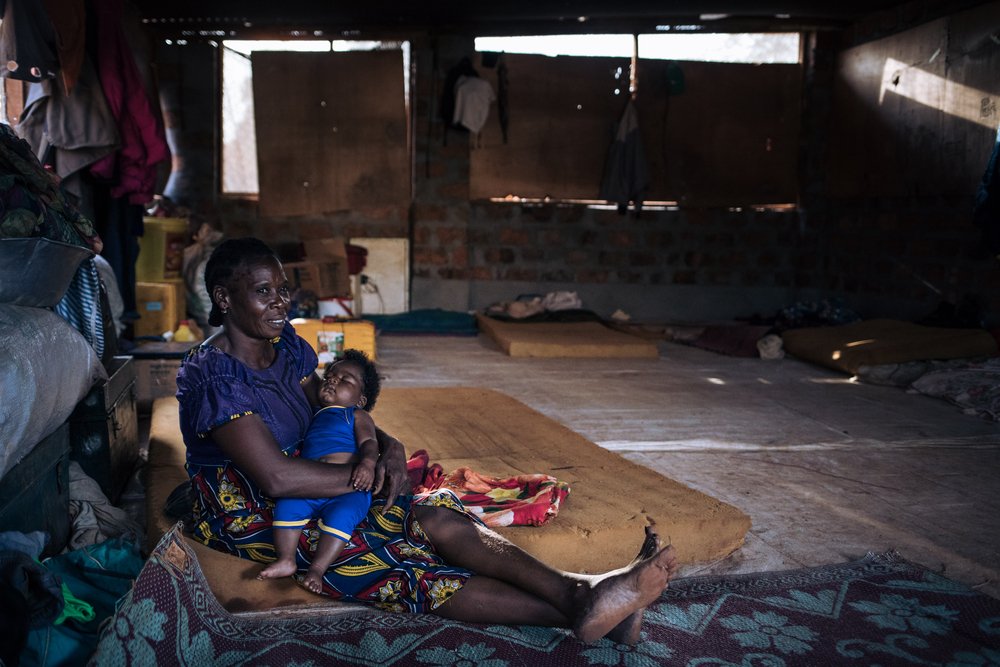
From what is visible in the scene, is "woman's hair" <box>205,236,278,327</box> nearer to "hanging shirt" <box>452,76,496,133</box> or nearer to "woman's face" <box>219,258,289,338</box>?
"woman's face" <box>219,258,289,338</box>

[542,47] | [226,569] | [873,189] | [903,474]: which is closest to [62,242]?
[226,569]

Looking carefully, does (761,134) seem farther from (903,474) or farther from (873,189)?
(903,474)

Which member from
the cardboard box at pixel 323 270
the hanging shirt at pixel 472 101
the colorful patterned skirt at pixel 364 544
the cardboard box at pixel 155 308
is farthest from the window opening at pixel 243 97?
the colorful patterned skirt at pixel 364 544

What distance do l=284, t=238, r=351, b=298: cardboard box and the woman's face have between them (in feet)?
17.0

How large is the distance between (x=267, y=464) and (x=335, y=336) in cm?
372

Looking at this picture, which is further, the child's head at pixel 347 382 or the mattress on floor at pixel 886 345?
the mattress on floor at pixel 886 345

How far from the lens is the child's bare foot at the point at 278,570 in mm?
2037

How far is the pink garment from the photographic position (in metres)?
4.70

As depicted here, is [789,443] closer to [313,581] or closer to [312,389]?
[312,389]

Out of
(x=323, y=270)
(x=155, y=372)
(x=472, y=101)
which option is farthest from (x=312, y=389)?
(x=472, y=101)

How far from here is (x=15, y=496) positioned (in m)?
2.05

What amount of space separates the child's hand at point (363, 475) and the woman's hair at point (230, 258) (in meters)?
0.55

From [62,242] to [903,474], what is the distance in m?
3.29

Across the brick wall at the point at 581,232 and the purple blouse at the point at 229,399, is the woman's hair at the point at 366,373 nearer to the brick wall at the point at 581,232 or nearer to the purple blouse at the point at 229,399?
the purple blouse at the point at 229,399
